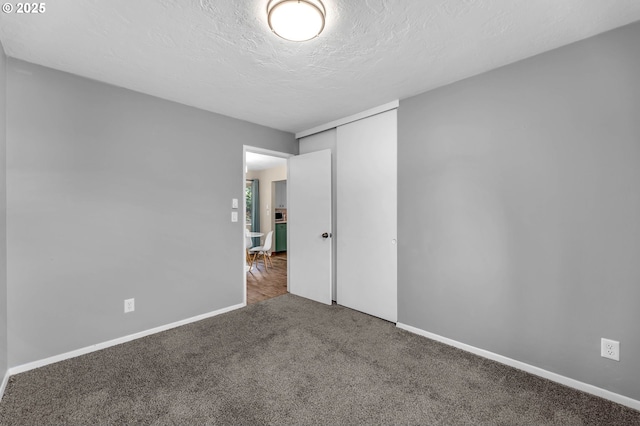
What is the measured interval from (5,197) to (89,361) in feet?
4.65

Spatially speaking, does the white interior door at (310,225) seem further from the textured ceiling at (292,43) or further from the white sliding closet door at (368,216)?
the textured ceiling at (292,43)

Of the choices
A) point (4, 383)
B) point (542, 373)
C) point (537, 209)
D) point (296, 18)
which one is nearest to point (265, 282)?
point (4, 383)

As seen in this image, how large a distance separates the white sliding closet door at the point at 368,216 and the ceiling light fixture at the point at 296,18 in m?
1.58

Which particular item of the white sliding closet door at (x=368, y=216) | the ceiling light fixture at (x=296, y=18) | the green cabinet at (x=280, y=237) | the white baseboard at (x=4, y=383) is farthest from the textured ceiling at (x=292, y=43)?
the green cabinet at (x=280, y=237)

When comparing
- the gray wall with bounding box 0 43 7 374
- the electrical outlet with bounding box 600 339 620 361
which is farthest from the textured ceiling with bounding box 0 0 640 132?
the electrical outlet with bounding box 600 339 620 361

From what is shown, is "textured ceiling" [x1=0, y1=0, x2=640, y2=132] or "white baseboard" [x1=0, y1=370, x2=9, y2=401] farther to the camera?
"white baseboard" [x1=0, y1=370, x2=9, y2=401]

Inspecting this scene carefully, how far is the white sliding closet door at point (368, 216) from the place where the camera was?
3.00m

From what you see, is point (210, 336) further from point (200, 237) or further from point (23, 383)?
point (23, 383)

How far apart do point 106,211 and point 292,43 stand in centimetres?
218

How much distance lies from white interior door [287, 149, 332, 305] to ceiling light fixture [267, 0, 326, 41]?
199 centimetres

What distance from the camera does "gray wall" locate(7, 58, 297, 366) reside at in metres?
2.12

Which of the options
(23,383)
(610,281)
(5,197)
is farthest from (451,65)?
(23,383)

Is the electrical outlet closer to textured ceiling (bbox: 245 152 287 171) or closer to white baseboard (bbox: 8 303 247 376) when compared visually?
white baseboard (bbox: 8 303 247 376)

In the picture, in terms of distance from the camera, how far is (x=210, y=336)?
268 cm
